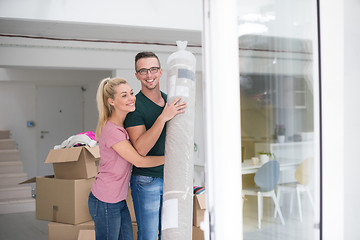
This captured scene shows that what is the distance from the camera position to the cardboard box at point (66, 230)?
3478mm

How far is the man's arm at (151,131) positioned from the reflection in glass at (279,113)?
52cm

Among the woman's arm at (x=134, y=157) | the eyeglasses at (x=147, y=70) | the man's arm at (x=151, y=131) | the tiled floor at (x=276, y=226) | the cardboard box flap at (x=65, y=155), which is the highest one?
the eyeglasses at (x=147, y=70)

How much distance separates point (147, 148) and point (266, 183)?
0.84 m

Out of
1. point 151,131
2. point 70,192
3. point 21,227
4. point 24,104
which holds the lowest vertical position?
point 21,227

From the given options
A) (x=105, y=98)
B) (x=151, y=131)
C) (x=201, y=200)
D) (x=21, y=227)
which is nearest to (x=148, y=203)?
(x=151, y=131)

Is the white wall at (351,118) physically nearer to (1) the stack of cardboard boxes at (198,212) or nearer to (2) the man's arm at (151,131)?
(2) the man's arm at (151,131)

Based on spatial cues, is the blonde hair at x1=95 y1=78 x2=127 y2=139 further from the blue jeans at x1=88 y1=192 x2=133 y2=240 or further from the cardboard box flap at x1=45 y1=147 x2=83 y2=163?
the cardboard box flap at x1=45 y1=147 x2=83 y2=163

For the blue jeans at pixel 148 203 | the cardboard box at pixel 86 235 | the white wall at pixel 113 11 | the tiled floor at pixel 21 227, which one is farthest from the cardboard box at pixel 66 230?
the white wall at pixel 113 11

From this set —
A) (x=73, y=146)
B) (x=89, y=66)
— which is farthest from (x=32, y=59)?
(x=73, y=146)

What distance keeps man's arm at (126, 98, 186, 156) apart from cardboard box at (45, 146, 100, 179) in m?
1.36

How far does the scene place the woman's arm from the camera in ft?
7.00

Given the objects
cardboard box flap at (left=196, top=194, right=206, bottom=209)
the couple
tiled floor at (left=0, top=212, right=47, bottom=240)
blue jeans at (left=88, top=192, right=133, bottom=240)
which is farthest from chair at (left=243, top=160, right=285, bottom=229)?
tiled floor at (left=0, top=212, right=47, bottom=240)

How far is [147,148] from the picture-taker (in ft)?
6.96

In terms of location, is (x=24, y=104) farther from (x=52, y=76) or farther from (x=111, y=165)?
(x=111, y=165)
